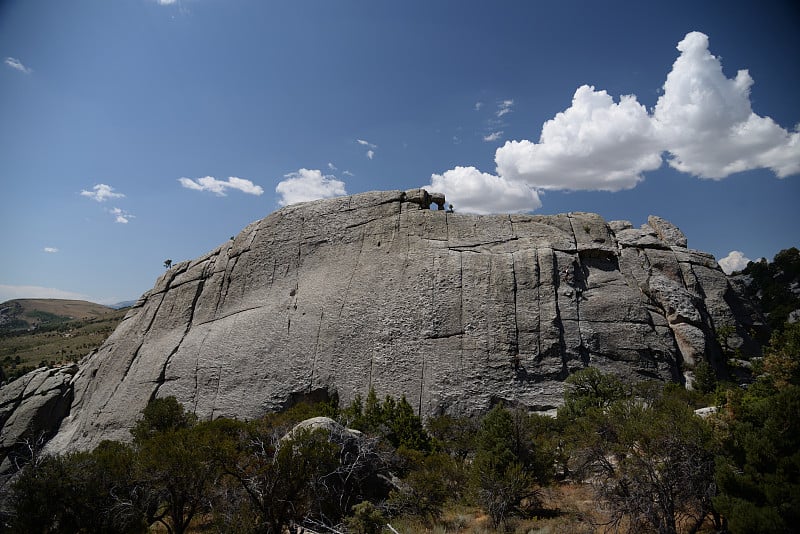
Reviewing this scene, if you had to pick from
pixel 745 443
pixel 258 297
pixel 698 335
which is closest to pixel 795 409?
pixel 745 443

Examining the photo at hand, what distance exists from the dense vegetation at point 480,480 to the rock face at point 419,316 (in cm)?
1021

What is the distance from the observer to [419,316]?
3003 cm

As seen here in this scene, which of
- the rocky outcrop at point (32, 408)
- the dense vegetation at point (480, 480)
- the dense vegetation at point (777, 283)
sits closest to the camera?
the dense vegetation at point (480, 480)

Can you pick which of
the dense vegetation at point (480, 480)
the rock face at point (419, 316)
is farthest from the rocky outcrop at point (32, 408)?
the dense vegetation at point (480, 480)

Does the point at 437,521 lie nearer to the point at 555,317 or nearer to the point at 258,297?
the point at 555,317

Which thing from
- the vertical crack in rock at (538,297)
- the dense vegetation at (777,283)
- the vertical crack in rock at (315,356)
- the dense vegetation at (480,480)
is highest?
the dense vegetation at (777,283)

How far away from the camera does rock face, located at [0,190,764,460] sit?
27.8 metres

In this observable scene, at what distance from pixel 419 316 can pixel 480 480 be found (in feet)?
49.1

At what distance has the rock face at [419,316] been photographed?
91.1 feet

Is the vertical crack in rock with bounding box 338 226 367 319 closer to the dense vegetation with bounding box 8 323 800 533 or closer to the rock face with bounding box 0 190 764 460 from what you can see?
the rock face with bounding box 0 190 764 460

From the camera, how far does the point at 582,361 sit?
1082 inches

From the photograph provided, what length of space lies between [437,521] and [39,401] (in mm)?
39283

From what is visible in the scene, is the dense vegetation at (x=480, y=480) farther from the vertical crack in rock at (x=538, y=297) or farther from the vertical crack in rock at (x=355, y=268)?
the vertical crack in rock at (x=355, y=268)

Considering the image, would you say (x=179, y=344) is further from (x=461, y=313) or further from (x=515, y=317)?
(x=515, y=317)
